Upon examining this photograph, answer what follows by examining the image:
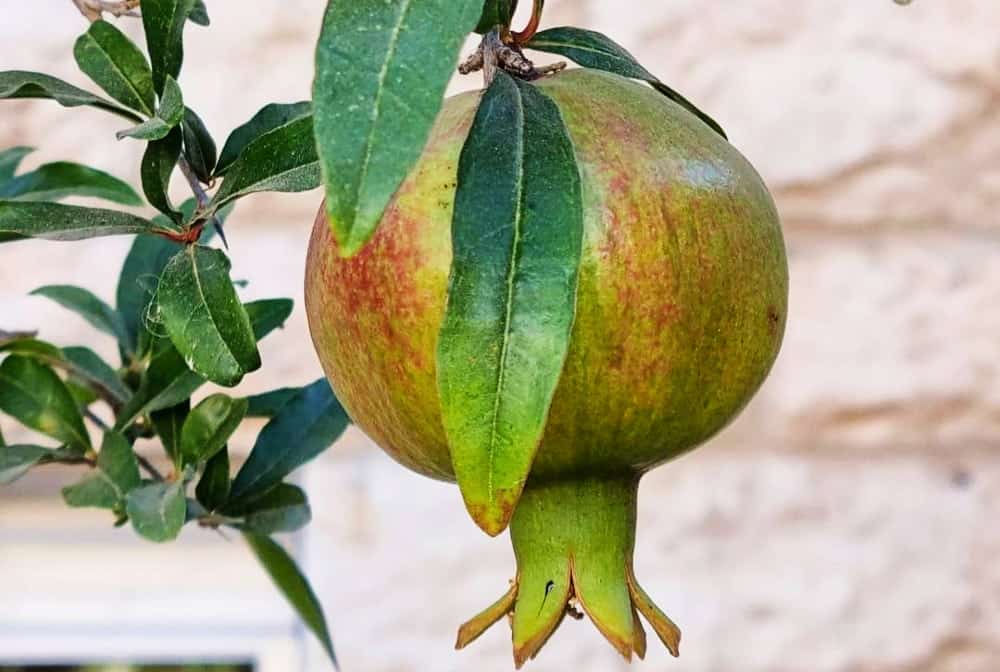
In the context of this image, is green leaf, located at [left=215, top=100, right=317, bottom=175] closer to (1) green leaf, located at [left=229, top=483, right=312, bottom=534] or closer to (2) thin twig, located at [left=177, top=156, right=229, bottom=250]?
(2) thin twig, located at [left=177, top=156, right=229, bottom=250]

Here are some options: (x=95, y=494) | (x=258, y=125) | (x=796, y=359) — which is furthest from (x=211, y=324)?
(x=796, y=359)

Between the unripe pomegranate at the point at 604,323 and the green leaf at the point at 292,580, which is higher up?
the unripe pomegranate at the point at 604,323

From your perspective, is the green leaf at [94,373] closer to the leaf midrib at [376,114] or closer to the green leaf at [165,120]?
the green leaf at [165,120]

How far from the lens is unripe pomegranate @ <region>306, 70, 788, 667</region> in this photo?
416 mm

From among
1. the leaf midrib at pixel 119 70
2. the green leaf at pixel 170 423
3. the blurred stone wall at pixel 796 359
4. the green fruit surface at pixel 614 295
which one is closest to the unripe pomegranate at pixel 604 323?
the green fruit surface at pixel 614 295

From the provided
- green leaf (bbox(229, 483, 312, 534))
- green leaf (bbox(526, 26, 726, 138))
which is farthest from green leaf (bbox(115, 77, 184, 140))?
green leaf (bbox(229, 483, 312, 534))

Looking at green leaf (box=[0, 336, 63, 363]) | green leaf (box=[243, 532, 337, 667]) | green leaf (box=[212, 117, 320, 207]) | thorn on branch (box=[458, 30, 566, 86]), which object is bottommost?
green leaf (box=[243, 532, 337, 667])

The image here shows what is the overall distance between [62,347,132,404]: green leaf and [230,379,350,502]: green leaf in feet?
0.28

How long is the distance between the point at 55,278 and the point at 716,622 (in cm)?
75

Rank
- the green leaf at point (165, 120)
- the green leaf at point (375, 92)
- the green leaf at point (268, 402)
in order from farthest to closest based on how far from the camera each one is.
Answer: the green leaf at point (268, 402) → the green leaf at point (165, 120) → the green leaf at point (375, 92)

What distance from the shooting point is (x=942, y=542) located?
1405mm

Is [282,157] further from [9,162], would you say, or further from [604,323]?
[9,162]

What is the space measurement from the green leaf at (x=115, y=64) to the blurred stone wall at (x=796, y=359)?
0.80 metres

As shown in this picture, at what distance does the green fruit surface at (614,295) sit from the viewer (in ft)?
1.36
